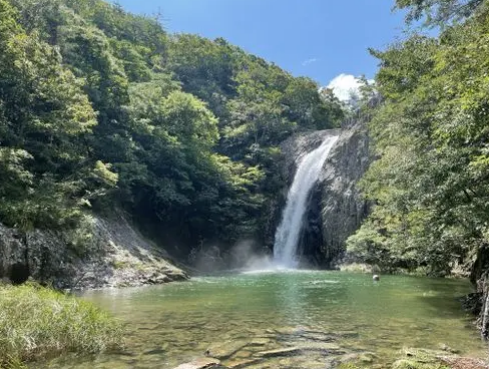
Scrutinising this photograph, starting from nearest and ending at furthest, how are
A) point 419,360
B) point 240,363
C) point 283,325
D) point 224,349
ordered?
point 419,360, point 240,363, point 224,349, point 283,325

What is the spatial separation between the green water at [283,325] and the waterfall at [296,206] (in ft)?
69.6

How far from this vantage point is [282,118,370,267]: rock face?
117ft

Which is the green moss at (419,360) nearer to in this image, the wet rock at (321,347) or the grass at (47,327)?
the wet rock at (321,347)

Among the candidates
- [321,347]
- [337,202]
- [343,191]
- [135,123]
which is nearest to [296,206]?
[337,202]

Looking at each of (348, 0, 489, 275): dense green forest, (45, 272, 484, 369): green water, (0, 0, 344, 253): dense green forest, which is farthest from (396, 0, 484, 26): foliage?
(0, 0, 344, 253): dense green forest

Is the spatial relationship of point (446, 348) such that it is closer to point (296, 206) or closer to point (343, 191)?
point (343, 191)

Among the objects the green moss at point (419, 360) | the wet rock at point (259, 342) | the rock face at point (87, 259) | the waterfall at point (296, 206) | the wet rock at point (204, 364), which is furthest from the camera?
the waterfall at point (296, 206)

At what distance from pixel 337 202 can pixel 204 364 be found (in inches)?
1244

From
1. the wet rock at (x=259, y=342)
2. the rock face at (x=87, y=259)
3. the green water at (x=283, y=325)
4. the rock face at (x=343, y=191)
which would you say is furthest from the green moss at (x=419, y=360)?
the rock face at (x=343, y=191)

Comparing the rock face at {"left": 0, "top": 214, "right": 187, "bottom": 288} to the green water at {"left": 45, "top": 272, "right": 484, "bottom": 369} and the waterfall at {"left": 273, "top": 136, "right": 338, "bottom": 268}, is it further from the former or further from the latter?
the waterfall at {"left": 273, "top": 136, "right": 338, "bottom": 268}

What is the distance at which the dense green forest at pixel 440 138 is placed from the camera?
28.4ft

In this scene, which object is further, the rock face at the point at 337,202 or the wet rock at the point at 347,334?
the rock face at the point at 337,202

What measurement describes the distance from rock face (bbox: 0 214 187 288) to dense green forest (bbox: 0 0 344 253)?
92cm

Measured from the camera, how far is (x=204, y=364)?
270 inches
